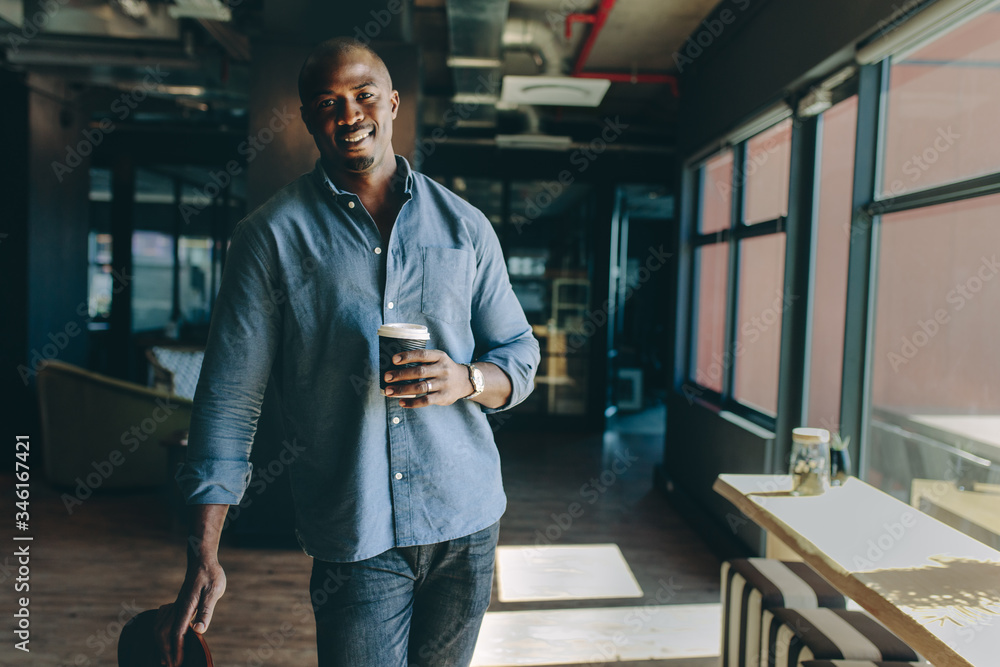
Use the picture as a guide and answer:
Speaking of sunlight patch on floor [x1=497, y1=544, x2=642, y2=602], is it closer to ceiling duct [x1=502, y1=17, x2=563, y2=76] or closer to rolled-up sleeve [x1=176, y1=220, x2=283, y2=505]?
rolled-up sleeve [x1=176, y1=220, x2=283, y2=505]

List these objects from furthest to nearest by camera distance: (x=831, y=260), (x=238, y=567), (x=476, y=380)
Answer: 1. (x=238, y=567)
2. (x=831, y=260)
3. (x=476, y=380)

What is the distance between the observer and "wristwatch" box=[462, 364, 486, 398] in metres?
1.09

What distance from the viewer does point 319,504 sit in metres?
1.10

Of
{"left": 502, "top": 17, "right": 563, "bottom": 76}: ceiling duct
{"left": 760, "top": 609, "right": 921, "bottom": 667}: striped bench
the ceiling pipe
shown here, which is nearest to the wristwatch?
{"left": 760, "top": 609, "right": 921, "bottom": 667}: striped bench

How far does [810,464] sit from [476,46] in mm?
2976

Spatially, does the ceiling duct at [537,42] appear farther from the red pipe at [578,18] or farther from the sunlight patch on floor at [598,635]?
the sunlight patch on floor at [598,635]

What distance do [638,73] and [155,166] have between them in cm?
507

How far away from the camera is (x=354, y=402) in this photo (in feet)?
3.55

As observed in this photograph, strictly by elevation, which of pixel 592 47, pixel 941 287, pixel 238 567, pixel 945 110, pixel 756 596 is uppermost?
pixel 592 47

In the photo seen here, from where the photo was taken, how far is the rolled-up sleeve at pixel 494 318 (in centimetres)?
121

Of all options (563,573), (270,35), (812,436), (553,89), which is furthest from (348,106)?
(553,89)

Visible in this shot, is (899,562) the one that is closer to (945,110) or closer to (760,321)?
(945,110)

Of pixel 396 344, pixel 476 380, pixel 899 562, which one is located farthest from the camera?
pixel 899 562

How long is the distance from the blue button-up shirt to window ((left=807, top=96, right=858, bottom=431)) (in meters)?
2.21
